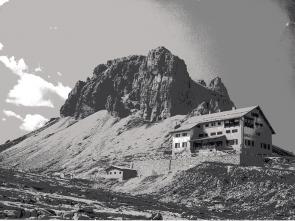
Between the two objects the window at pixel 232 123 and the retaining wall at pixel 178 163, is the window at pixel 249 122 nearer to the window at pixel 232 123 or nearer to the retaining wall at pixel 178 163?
the window at pixel 232 123

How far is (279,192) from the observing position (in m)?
77.8

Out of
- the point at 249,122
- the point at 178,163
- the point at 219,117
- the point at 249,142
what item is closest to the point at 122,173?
the point at 178,163

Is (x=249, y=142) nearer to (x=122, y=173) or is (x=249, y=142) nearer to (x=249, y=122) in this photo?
(x=249, y=122)

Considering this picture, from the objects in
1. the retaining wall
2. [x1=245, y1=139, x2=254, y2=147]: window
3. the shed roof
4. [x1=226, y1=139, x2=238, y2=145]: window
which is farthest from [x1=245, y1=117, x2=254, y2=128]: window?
the retaining wall

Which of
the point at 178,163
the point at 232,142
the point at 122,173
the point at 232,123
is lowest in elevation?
the point at 122,173

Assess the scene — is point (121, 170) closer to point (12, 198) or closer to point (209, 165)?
point (209, 165)

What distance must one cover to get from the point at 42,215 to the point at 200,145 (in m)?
84.2

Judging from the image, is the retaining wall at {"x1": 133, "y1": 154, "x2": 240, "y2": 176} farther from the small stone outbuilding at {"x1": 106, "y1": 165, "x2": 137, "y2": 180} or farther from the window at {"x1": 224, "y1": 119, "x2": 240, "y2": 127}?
the window at {"x1": 224, "y1": 119, "x2": 240, "y2": 127}

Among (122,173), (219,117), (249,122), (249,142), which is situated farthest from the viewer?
(219,117)

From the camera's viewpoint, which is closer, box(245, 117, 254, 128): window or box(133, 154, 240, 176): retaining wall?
box(133, 154, 240, 176): retaining wall

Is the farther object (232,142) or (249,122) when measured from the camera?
(249,122)

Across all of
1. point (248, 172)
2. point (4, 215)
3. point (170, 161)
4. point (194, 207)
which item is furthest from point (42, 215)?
point (170, 161)

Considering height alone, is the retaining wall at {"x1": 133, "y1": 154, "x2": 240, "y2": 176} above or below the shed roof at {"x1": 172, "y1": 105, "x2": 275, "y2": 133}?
below

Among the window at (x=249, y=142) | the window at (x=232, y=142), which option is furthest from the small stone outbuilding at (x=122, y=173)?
the window at (x=249, y=142)
